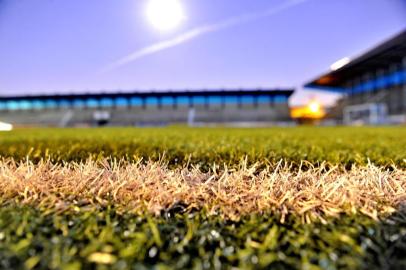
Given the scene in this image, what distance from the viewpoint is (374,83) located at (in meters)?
44.4

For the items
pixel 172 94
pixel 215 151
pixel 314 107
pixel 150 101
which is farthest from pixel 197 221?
pixel 314 107

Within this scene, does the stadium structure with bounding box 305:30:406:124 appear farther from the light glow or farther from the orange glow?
the light glow

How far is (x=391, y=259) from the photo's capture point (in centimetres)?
103

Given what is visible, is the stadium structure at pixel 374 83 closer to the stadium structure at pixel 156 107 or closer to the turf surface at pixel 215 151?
the stadium structure at pixel 156 107

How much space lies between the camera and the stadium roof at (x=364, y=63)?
3108 centimetres

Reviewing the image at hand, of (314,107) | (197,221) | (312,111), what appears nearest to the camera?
(197,221)

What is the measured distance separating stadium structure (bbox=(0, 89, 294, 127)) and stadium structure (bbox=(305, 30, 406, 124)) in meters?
9.18

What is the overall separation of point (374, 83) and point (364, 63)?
7.09m

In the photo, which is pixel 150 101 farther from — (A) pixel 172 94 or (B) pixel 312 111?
(B) pixel 312 111

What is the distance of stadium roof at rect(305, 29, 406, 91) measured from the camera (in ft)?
102

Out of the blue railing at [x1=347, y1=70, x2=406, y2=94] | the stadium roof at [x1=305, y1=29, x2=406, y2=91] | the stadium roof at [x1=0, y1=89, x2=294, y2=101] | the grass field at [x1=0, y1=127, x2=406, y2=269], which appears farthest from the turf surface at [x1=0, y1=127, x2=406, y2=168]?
the stadium roof at [x1=0, y1=89, x2=294, y2=101]

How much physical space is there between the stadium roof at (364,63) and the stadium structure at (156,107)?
6.85 metres

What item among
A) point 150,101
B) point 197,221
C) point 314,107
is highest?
point 150,101

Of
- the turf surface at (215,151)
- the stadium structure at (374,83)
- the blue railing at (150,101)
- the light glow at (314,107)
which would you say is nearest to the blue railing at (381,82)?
the stadium structure at (374,83)
